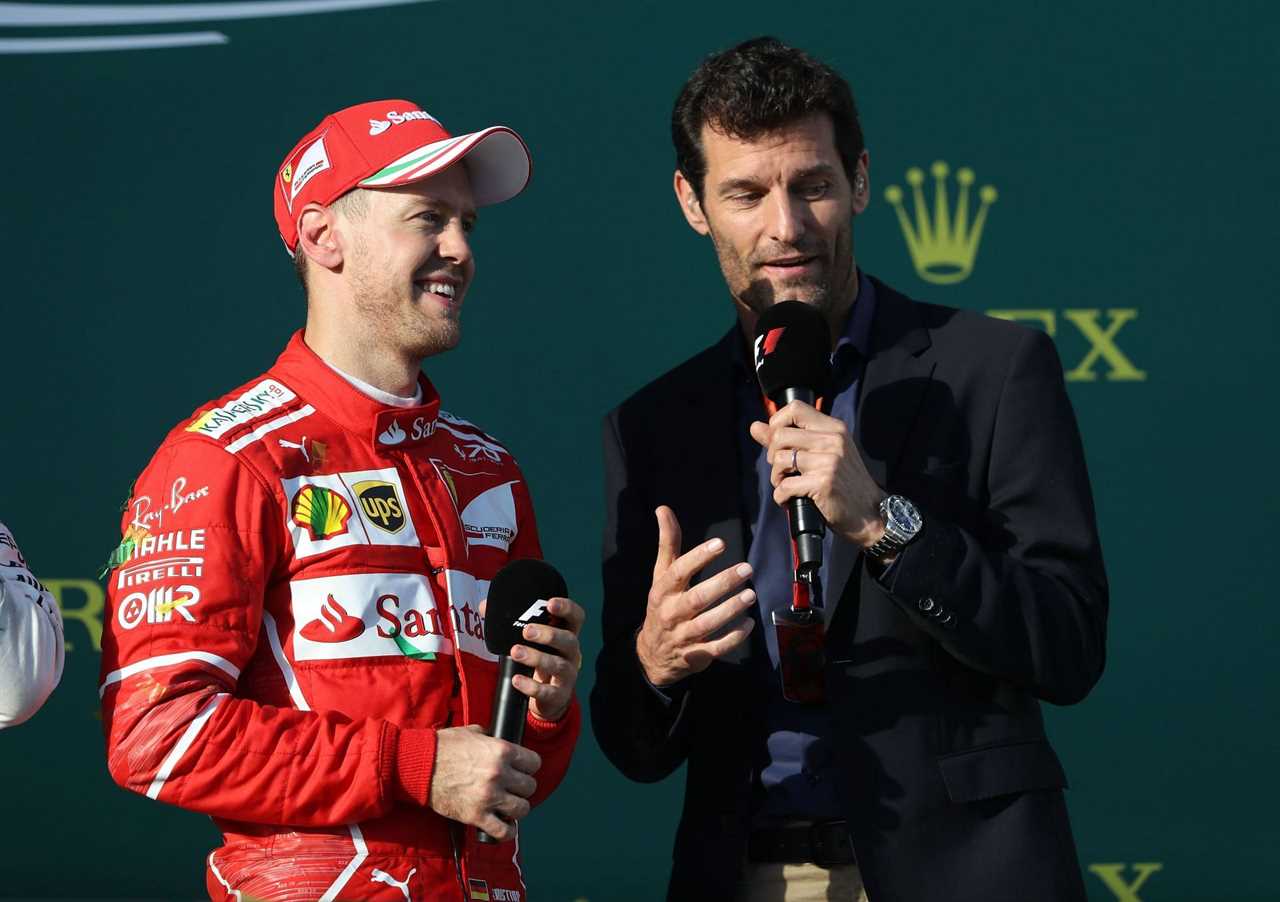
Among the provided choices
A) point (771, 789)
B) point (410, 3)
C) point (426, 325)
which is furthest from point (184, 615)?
point (410, 3)

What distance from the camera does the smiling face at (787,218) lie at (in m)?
2.00

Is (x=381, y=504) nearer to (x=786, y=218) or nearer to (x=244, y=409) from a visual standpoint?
(x=244, y=409)

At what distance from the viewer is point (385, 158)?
189 cm

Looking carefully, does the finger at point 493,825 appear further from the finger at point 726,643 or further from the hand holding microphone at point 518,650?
the finger at point 726,643

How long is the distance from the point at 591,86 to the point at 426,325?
1.30 meters

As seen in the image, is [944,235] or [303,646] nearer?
[303,646]

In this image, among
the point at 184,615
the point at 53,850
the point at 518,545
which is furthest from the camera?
the point at 53,850

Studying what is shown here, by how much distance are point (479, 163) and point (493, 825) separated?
84 centimetres

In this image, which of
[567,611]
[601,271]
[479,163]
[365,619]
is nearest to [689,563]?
[567,611]

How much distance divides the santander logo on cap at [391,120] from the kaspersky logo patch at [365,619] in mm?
558

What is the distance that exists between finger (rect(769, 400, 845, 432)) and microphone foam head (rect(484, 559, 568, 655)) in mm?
296

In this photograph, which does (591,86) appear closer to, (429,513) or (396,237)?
(396,237)

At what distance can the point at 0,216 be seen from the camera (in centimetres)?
305

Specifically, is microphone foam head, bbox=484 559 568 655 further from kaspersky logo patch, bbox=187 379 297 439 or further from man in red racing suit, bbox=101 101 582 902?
kaspersky logo patch, bbox=187 379 297 439
